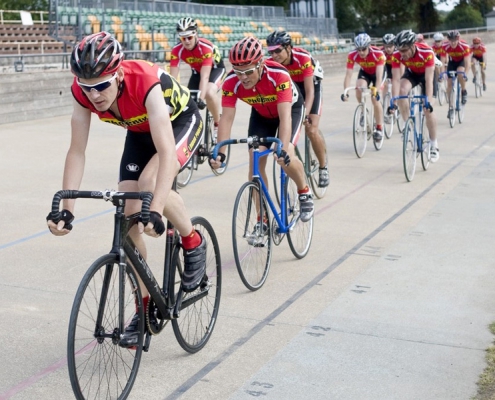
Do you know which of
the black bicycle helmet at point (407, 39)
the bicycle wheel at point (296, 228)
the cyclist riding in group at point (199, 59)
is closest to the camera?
the bicycle wheel at point (296, 228)

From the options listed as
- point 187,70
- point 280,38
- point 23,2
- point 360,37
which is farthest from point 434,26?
point 280,38

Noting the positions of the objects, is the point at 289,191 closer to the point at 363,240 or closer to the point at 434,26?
the point at 363,240

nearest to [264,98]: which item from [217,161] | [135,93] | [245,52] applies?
[245,52]

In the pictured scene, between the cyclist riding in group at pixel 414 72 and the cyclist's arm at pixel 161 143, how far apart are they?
7.36 metres

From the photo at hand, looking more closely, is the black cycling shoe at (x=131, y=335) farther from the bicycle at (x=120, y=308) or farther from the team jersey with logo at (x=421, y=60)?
the team jersey with logo at (x=421, y=60)

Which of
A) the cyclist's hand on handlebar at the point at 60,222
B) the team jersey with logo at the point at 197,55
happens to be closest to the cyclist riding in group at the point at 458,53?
the team jersey with logo at the point at 197,55

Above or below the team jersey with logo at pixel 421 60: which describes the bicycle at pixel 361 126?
below

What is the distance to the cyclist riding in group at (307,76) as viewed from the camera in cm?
836

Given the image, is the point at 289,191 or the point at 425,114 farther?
the point at 425,114

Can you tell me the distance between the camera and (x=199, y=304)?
506 cm

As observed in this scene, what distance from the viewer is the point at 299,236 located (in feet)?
23.4

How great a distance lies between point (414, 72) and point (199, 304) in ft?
25.3

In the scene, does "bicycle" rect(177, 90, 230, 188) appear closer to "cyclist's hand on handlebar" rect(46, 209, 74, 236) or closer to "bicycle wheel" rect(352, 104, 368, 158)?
"bicycle wheel" rect(352, 104, 368, 158)

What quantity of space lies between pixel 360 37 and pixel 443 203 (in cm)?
420
